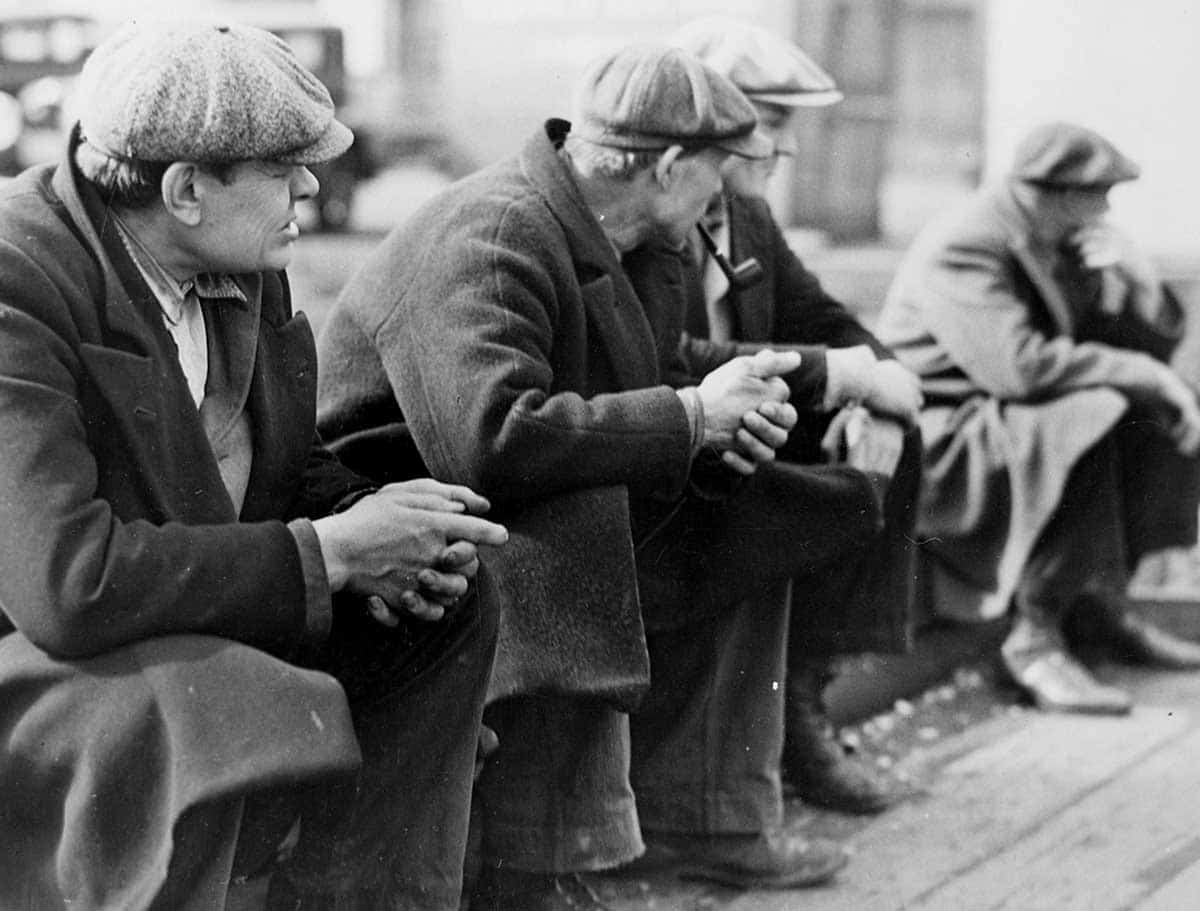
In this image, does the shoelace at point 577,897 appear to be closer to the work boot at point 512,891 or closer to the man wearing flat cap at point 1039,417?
the work boot at point 512,891

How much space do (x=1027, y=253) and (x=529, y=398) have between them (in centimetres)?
248

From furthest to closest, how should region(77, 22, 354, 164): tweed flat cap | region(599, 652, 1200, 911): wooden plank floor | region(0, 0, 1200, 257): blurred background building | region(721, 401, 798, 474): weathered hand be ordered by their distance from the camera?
region(0, 0, 1200, 257): blurred background building, region(599, 652, 1200, 911): wooden plank floor, region(721, 401, 798, 474): weathered hand, region(77, 22, 354, 164): tweed flat cap

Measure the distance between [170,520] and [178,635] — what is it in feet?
0.63

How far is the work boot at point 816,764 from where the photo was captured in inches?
170

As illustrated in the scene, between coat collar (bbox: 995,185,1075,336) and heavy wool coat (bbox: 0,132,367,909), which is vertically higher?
heavy wool coat (bbox: 0,132,367,909)

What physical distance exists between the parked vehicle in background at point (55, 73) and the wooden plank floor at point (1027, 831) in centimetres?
866

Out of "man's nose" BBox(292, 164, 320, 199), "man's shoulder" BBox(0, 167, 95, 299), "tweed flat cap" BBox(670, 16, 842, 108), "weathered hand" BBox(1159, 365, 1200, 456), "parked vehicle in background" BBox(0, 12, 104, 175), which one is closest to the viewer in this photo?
"man's shoulder" BBox(0, 167, 95, 299)

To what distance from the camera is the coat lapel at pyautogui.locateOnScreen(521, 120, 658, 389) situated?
341 centimetres

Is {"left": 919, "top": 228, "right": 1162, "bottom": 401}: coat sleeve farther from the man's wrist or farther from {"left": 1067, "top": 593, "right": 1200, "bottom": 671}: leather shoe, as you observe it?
the man's wrist

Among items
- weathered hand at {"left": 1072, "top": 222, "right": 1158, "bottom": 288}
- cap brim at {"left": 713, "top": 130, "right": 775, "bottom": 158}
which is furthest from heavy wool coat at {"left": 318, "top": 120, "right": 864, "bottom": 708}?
weathered hand at {"left": 1072, "top": 222, "right": 1158, "bottom": 288}

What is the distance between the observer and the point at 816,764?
14.3 feet

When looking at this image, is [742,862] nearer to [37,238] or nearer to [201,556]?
[201,556]

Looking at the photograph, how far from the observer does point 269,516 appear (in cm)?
285

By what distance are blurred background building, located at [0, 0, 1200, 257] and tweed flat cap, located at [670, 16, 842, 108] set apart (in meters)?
2.61
